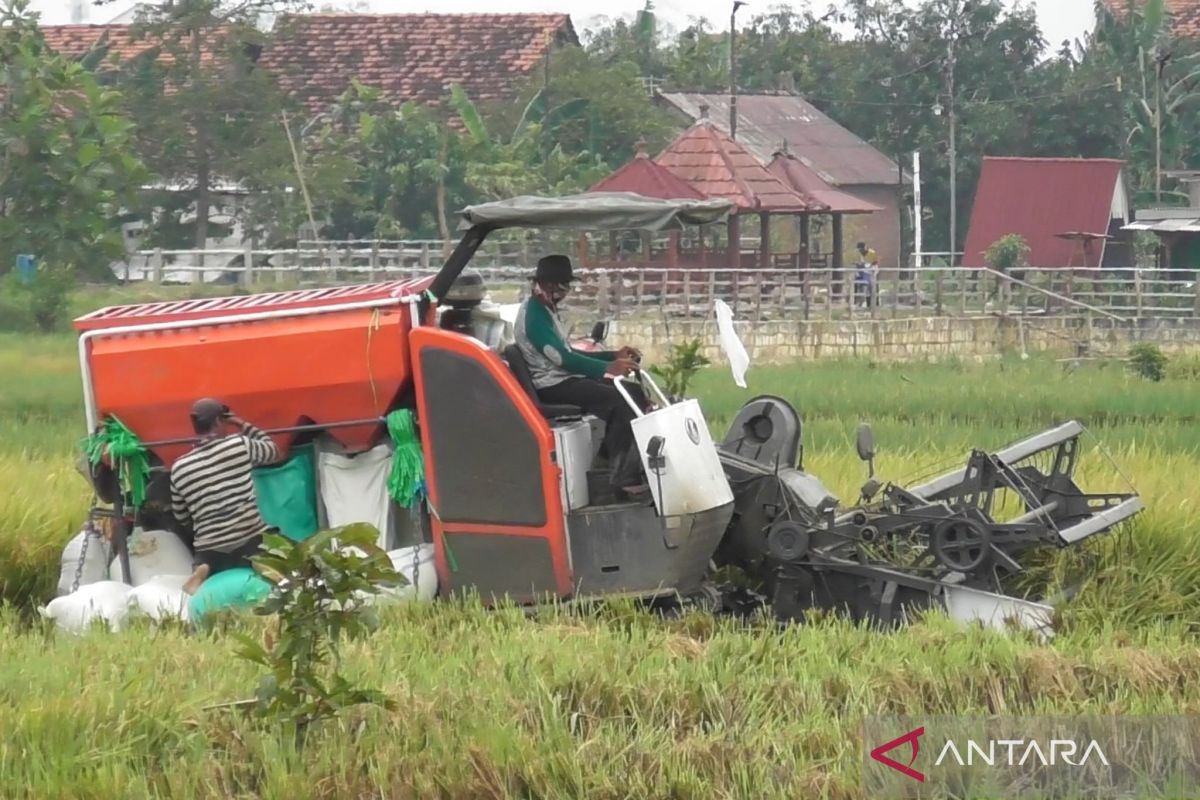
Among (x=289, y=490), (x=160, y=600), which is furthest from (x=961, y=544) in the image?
(x=160, y=600)

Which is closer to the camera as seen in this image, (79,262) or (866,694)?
(866,694)

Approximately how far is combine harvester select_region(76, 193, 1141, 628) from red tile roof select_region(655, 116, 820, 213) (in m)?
28.8

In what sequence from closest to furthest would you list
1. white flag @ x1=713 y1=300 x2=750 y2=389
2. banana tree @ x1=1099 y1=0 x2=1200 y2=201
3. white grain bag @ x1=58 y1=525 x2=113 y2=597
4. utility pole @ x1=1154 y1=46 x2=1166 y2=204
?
white flag @ x1=713 y1=300 x2=750 y2=389, white grain bag @ x1=58 y1=525 x2=113 y2=597, utility pole @ x1=1154 y1=46 x2=1166 y2=204, banana tree @ x1=1099 y1=0 x2=1200 y2=201

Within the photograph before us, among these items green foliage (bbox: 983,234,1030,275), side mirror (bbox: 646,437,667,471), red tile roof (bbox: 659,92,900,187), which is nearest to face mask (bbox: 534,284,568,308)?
side mirror (bbox: 646,437,667,471)

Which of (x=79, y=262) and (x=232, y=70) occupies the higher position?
(x=232, y=70)

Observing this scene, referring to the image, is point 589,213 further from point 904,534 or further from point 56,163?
point 56,163

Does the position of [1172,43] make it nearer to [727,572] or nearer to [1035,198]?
[1035,198]

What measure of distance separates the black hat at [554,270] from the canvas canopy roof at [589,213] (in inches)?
14.3

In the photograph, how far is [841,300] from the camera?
37.4 m

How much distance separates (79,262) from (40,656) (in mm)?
21401

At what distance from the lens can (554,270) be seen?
9.46 metres

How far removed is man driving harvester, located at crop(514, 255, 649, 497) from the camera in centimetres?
927

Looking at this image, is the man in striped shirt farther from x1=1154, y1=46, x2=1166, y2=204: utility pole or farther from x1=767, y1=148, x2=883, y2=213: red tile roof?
x1=1154, y1=46, x2=1166, y2=204: utility pole

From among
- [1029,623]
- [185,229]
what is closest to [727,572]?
[1029,623]
